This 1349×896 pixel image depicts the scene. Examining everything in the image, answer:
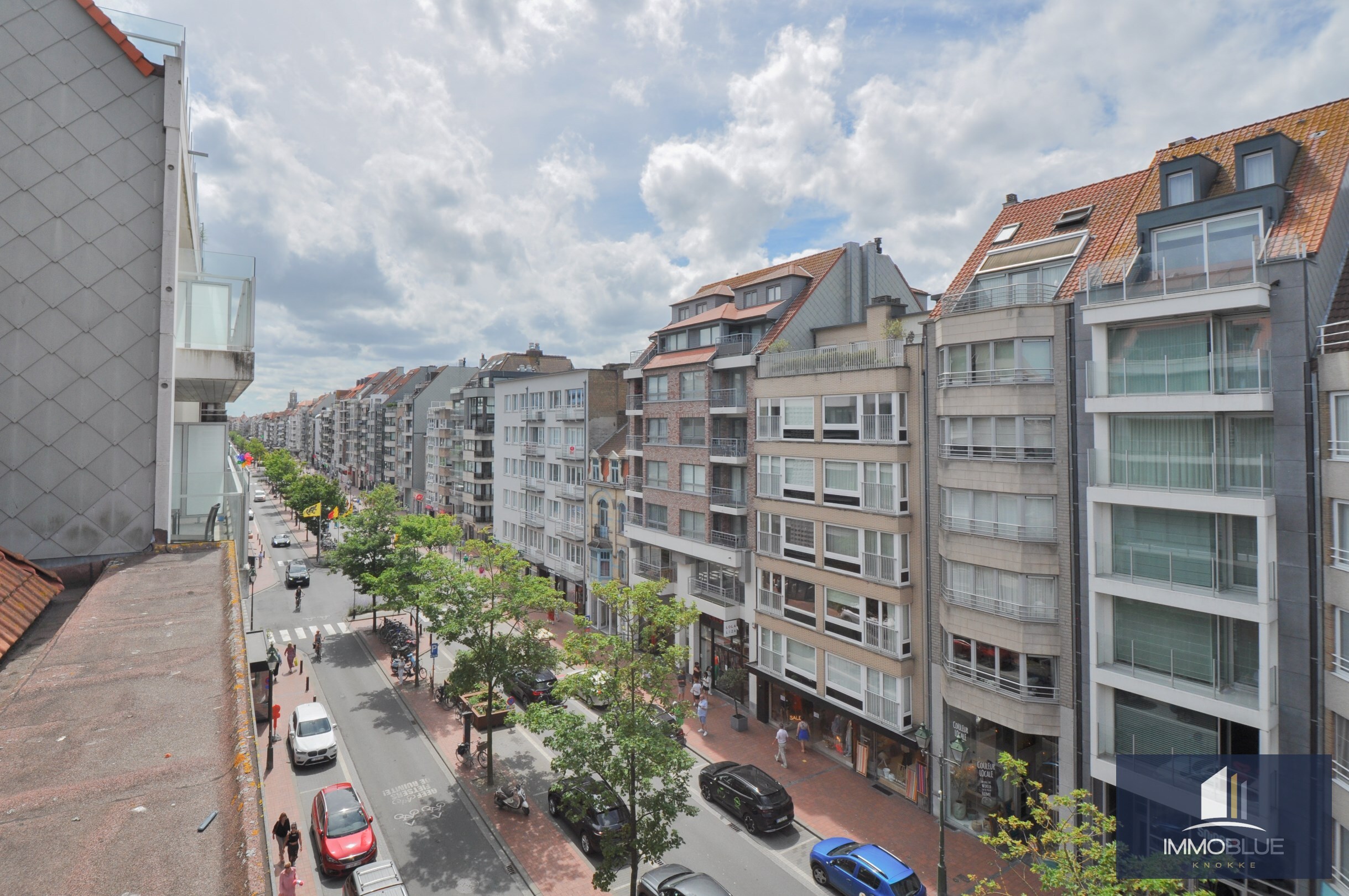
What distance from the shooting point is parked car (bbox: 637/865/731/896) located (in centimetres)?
1755

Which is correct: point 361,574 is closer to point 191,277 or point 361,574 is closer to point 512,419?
point 512,419

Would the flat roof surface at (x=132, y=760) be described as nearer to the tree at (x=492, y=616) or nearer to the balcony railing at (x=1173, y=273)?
the tree at (x=492, y=616)

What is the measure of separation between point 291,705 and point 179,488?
2726 cm

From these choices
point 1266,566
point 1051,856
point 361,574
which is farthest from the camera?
point 361,574

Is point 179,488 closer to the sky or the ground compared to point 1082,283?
closer to the ground

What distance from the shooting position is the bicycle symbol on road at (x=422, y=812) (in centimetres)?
2304

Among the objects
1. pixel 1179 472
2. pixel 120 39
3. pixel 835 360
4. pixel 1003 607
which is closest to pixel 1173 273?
pixel 1179 472

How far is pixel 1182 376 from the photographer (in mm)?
18203

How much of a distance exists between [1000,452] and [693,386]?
17463 mm

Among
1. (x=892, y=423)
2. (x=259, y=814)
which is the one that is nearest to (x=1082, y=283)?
(x=892, y=423)

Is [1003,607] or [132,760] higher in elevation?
[132,760]

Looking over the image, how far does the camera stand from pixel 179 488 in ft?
32.2

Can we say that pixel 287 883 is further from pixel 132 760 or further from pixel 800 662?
pixel 800 662

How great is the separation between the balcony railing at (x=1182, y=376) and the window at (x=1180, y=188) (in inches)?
197
